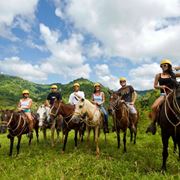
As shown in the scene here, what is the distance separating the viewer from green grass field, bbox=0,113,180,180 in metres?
9.09

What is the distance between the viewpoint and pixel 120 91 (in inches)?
587

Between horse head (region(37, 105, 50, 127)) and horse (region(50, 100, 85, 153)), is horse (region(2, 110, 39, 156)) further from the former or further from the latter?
horse head (region(37, 105, 50, 127))

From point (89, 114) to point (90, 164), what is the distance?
3687 millimetres

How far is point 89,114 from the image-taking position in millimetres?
14109

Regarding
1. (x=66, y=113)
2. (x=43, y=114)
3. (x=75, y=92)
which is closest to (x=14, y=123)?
(x=66, y=113)

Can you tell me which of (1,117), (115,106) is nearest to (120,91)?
(115,106)

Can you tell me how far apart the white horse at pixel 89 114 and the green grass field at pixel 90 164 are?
4.18 ft

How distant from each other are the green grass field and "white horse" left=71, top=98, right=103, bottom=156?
4.18 feet

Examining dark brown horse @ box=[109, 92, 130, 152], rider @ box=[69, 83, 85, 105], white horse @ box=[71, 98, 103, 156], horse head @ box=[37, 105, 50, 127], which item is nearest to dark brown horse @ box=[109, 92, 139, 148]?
dark brown horse @ box=[109, 92, 130, 152]

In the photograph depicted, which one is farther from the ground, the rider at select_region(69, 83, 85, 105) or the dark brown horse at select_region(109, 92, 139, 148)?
the rider at select_region(69, 83, 85, 105)

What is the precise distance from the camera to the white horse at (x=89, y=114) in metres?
13.9

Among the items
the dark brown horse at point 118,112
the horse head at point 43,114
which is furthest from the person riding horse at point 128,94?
the horse head at point 43,114

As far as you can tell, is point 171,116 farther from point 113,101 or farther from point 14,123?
point 14,123

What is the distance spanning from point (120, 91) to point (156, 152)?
3650mm
